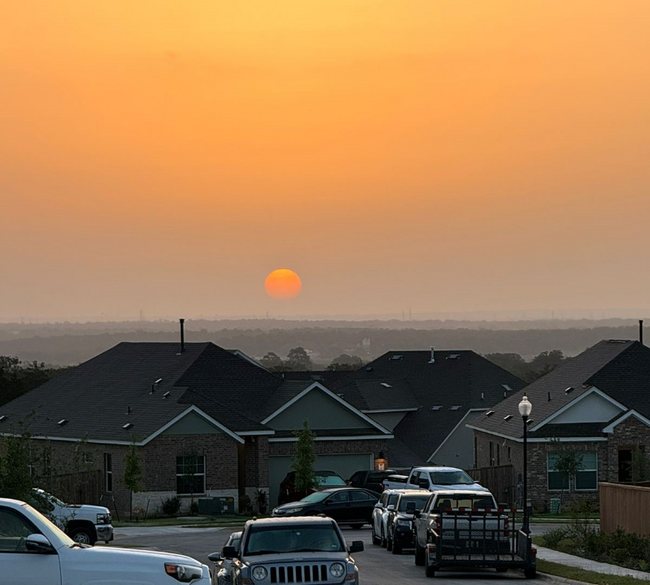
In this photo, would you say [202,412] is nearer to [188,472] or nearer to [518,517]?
[188,472]

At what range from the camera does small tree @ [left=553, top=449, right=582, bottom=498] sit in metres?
54.8

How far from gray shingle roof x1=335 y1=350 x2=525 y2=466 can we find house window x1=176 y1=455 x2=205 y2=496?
18.5m

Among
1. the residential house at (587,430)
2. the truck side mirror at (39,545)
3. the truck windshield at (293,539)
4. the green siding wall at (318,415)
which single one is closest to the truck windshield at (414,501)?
the truck windshield at (293,539)

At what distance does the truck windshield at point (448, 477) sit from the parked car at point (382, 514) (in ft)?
26.3

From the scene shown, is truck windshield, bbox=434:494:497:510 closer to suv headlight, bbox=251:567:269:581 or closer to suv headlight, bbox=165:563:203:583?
suv headlight, bbox=251:567:269:581

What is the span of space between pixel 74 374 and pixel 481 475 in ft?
78.1

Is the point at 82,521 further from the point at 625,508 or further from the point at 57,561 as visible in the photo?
the point at 57,561

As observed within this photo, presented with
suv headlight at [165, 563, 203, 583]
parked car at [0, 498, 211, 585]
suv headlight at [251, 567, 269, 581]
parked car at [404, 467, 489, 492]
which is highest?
parked car at [0, 498, 211, 585]

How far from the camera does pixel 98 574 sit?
1491 centimetres

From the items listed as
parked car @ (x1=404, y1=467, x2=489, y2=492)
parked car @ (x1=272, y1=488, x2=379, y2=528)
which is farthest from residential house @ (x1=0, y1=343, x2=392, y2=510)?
parked car @ (x1=404, y1=467, x2=489, y2=492)

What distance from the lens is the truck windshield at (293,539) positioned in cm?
2075

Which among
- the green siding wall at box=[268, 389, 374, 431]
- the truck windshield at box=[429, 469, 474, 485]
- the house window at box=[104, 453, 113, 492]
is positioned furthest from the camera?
the green siding wall at box=[268, 389, 374, 431]

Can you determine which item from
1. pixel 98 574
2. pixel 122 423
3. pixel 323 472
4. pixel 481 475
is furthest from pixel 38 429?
pixel 98 574

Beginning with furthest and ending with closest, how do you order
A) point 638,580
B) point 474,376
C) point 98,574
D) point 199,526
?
1. point 474,376
2. point 199,526
3. point 638,580
4. point 98,574
